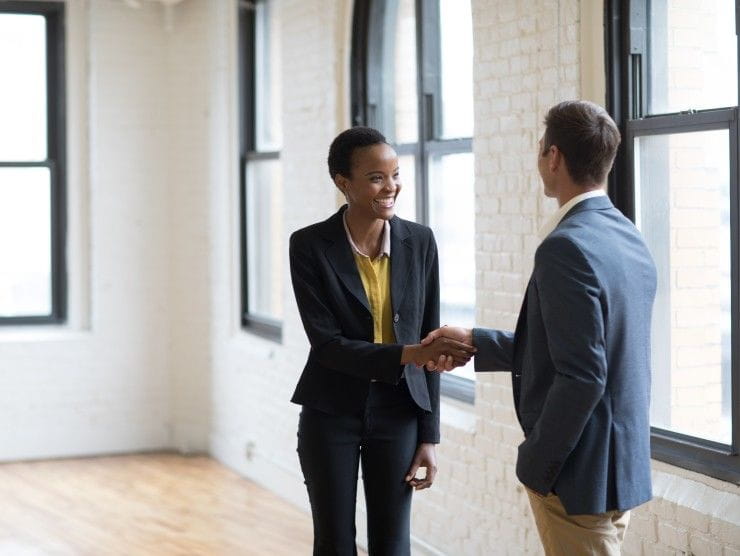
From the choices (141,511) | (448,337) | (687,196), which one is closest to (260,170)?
(141,511)

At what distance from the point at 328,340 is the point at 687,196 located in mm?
1265

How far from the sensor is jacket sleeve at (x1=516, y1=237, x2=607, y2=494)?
2365 mm

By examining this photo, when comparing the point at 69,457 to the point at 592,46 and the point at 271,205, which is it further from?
the point at 592,46

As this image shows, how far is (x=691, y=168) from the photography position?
11.9 ft

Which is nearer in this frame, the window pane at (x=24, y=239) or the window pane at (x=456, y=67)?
Answer: the window pane at (x=456, y=67)

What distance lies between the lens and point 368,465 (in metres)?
3.17

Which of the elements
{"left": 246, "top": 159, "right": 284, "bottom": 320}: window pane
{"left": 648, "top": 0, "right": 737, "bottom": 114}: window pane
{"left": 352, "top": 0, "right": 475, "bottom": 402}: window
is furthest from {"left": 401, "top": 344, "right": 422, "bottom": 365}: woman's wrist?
{"left": 246, "top": 159, "right": 284, "bottom": 320}: window pane

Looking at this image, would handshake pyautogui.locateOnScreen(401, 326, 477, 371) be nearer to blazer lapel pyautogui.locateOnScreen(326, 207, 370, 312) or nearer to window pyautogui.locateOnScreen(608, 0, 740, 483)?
blazer lapel pyautogui.locateOnScreen(326, 207, 370, 312)

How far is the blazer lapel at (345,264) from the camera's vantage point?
10.3 ft

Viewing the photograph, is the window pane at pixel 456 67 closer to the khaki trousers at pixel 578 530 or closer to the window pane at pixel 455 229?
the window pane at pixel 455 229

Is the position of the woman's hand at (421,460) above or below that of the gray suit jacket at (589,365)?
below

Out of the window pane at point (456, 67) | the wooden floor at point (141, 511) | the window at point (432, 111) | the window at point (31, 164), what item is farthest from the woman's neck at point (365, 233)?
the window at point (31, 164)

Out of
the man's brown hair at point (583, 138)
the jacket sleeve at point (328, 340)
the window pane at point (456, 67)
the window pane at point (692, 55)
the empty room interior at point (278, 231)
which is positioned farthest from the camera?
the window pane at point (456, 67)

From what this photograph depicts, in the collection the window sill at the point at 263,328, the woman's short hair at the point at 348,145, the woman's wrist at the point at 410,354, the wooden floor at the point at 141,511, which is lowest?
the wooden floor at the point at 141,511
